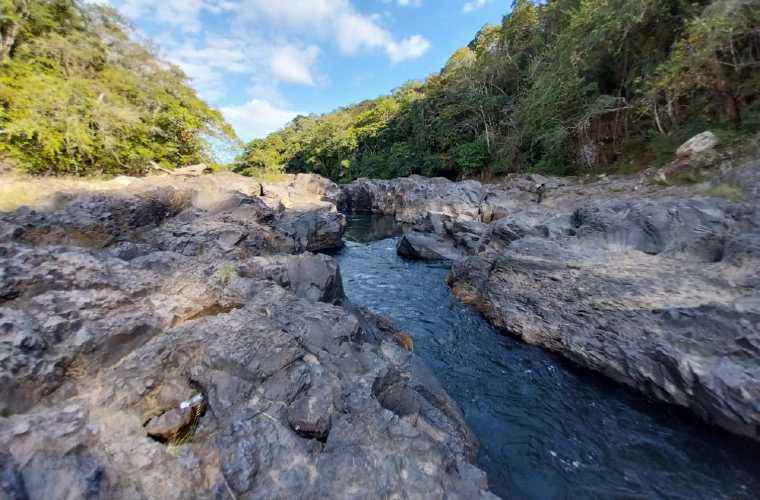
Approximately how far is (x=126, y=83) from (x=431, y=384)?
15.7 m

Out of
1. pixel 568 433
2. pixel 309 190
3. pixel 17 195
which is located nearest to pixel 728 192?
pixel 568 433

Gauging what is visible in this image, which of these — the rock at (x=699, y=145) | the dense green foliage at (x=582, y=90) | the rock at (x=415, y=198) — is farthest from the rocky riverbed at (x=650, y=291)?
the rock at (x=415, y=198)

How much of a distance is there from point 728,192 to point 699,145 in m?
5.26

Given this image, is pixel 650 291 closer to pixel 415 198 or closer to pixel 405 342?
pixel 405 342

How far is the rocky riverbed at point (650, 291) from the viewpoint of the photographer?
166 inches

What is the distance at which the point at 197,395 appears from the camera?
2.77 meters

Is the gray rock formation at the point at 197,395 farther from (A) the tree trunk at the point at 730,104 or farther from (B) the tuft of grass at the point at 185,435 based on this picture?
(A) the tree trunk at the point at 730,104

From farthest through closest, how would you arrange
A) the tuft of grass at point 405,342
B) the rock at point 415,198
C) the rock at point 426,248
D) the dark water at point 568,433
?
the rock at point 415,198 < the rock at point 426,248 < the tuft of grass at point 405,342 < the dark water at point 568,433

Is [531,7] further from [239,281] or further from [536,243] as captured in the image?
[239,281]

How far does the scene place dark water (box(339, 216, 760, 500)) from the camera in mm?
3598

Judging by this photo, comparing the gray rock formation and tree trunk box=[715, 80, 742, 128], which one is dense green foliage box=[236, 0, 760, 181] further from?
the gray rock formation

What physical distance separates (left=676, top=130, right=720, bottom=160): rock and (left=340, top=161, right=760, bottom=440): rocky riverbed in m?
2.02

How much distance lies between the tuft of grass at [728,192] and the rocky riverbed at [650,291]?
0.20 ft

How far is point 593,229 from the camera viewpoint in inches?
293
